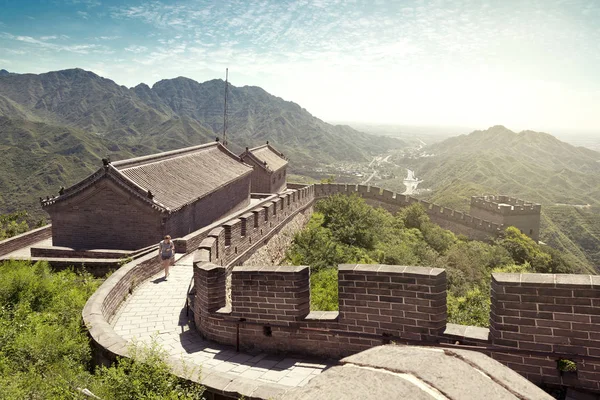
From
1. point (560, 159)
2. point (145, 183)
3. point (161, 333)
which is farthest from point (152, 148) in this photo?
point (560, 159)

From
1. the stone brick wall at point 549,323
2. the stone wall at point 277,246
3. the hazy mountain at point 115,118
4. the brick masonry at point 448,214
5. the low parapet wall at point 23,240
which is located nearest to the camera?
the stone brick wall at point 549,323

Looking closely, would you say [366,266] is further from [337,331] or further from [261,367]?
[261,367]

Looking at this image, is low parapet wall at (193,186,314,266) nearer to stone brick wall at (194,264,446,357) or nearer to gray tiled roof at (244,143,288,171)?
stone brick wall at (194,264,446,357)

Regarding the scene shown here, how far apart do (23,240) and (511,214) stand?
1296 inches

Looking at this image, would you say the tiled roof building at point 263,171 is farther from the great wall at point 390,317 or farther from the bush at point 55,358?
the great wall at point 390,317

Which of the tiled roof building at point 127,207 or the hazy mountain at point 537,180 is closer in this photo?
the tiled roof building at point 127,207

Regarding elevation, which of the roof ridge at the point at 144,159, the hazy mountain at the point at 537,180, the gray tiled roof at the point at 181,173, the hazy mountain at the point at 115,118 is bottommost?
the hazy mountain at the point at 537,180

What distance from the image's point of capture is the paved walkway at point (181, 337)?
5254 millimetres

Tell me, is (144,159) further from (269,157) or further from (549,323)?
(549,323)

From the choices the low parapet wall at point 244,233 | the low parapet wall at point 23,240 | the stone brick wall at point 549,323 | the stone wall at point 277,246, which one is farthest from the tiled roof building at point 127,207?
the stone brick wall at point 549,323

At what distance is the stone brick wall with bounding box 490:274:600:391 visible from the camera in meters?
4.10

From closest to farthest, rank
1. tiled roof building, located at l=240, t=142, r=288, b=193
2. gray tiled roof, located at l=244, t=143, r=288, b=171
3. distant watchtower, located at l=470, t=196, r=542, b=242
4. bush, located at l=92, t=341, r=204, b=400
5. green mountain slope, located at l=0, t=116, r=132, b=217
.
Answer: bush, located at l=92, t=341, r=204, b=400 → tiled roof building, located at l=240, t=142, r=288, b=193 → gray tiled roof, located at l=244, t=143, r=288, b=171 → distant watchtower, located at l=470, t=196, r=542, b=242 → green mountain slope, located at l=0, t=116, r=132, b=217

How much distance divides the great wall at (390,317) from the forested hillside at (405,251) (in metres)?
2.38

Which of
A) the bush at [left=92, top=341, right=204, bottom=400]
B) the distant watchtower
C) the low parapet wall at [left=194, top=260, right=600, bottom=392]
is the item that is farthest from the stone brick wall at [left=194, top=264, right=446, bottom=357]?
the distant watchtower
